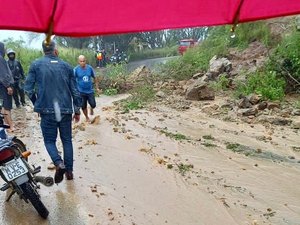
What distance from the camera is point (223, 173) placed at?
5.96 metres

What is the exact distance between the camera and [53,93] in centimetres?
474

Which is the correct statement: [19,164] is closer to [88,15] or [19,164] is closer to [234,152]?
[88,15]

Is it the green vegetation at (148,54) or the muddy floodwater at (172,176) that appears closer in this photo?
the muddy floodwater at (172,176)

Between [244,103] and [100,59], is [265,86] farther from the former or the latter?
[100,59]

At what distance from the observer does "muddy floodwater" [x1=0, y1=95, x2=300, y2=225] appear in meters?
4.50

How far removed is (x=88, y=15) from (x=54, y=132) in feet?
10.3

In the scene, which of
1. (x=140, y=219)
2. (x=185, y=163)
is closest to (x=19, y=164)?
(x=140, y=219)

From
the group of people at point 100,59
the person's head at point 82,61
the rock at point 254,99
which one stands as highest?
the person's head at point 82,61

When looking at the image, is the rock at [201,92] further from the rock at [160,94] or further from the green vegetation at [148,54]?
the green vegetation at [148,54]

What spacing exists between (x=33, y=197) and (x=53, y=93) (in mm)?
1208

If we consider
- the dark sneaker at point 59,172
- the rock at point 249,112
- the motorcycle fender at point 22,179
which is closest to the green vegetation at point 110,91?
the rock at point 249,112

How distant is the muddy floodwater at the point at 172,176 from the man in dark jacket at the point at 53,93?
587mm

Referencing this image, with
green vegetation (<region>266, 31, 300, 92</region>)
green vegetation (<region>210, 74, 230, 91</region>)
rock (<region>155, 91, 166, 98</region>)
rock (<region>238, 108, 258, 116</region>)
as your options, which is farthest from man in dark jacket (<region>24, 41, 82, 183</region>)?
green vegetation (<region>210, 74, 230, 91</region>)

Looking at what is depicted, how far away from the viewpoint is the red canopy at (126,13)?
73.9 inches
